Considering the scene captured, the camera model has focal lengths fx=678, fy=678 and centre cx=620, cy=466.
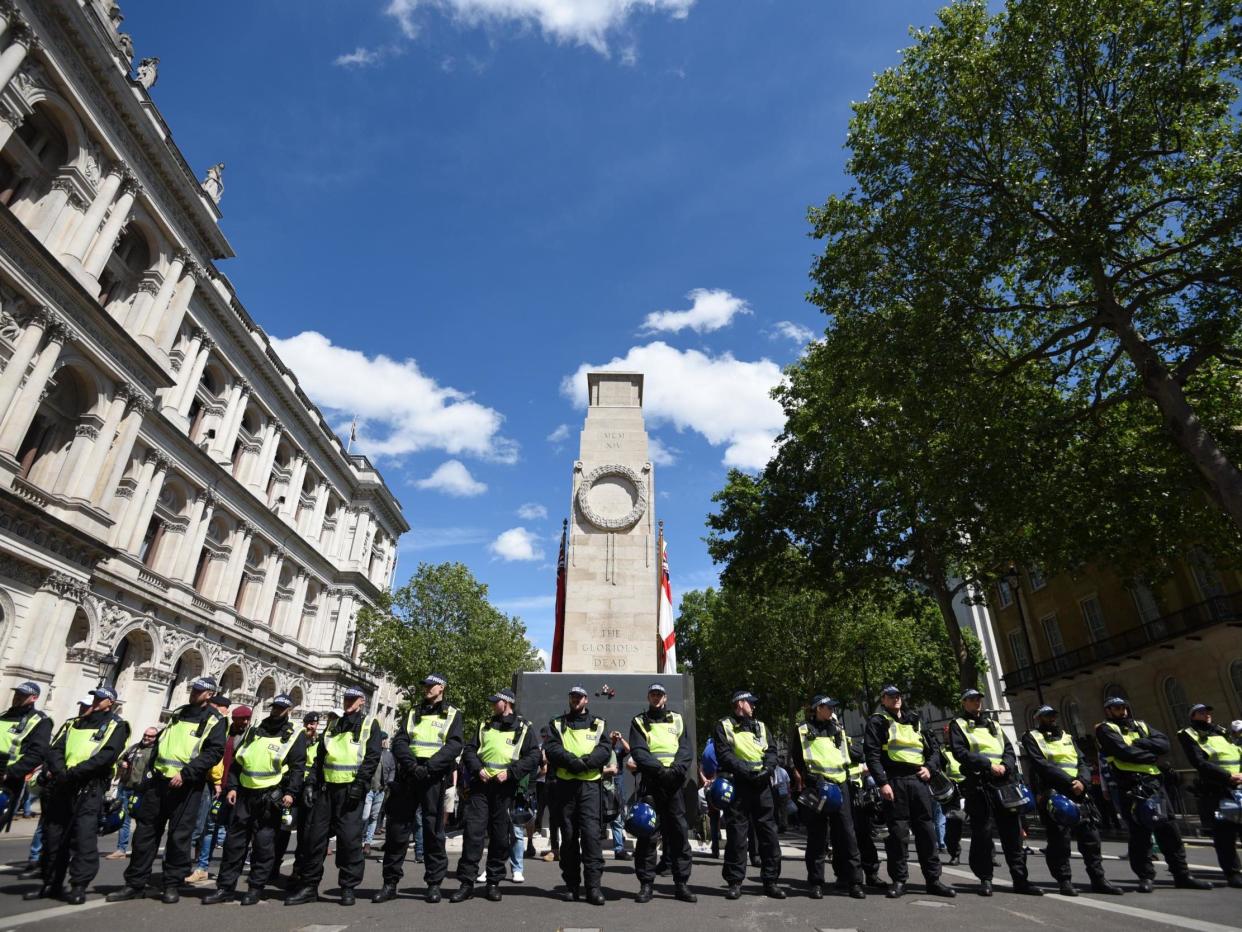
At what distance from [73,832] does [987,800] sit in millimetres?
8889

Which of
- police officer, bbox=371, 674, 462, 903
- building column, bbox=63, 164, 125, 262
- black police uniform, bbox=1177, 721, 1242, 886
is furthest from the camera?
building column, bbox=63, 164, 125, 262

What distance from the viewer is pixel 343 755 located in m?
6.77

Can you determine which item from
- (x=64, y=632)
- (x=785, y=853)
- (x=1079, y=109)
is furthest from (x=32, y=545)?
(x=1079, y=109)

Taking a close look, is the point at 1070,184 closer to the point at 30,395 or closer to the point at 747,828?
the point at 747,828

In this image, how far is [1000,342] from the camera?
16.4m

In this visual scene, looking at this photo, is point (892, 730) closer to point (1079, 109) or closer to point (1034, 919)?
point (1034, 919)

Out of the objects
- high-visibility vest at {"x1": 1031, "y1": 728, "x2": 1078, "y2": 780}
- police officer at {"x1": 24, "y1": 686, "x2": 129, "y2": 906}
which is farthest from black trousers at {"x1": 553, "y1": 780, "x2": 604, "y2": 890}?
high-visibility vest at {"x1": 1031, "y1": 728, "x2": 1078, "y2": 780}

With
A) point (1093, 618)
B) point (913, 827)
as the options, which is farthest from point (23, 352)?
point (1093, 618)

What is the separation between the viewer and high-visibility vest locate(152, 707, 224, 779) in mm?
6699

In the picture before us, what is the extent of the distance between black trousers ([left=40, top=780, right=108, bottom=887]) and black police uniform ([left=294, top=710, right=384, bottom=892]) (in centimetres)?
188

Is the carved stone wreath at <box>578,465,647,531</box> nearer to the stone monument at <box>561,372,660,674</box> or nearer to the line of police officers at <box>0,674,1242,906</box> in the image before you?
the stone monument at <box>561,372,660,674</box>

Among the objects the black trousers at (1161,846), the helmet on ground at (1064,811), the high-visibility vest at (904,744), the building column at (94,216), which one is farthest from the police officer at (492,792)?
the building column at (94,216)

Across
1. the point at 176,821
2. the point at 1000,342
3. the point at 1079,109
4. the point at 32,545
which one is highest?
the point at 1079,109

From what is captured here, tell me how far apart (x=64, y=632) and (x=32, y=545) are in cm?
315
